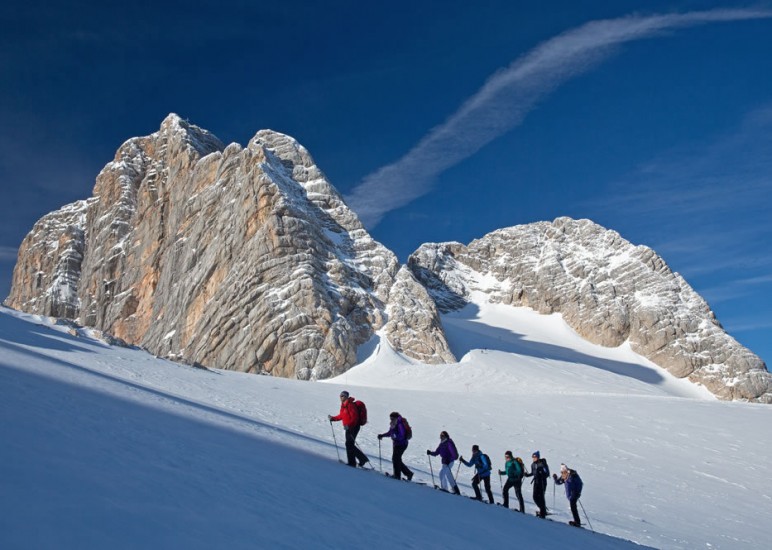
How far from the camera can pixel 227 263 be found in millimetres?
69062

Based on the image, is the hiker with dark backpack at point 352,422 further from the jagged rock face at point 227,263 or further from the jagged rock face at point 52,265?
the jagged rock face at point 52,265

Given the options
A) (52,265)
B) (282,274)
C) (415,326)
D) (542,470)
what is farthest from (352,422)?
(52,265)

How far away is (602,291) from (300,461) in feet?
321

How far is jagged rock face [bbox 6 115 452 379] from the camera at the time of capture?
5866 centimetres

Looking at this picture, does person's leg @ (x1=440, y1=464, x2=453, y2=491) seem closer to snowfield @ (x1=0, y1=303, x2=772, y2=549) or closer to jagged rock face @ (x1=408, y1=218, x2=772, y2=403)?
snowfield @ (x1=0, y1=303, x2=772, y2=549)

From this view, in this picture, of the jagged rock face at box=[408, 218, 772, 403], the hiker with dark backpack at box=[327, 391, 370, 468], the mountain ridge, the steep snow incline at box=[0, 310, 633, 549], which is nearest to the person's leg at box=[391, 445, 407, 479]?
the hiker with dark backpack at box=[327, 391, 370, 468]

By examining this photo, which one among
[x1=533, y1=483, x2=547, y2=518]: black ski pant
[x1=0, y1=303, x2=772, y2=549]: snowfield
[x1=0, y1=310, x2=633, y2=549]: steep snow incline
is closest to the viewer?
[x1=0, y1=310, x2=633, y2=549]: steep snow incline

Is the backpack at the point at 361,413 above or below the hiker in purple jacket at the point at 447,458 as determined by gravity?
above

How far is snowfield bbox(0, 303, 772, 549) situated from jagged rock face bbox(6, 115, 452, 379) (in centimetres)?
2450

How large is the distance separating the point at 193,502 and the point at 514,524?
6589mm

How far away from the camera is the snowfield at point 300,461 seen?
5078 millimetres

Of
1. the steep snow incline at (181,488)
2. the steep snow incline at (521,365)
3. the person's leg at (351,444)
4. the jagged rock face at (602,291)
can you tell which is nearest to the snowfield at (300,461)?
the steep snow incline at (181,488)

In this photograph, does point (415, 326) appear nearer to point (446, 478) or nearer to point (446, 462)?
point (446, 478)

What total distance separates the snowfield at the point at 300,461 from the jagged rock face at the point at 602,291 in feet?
Answer: 180
